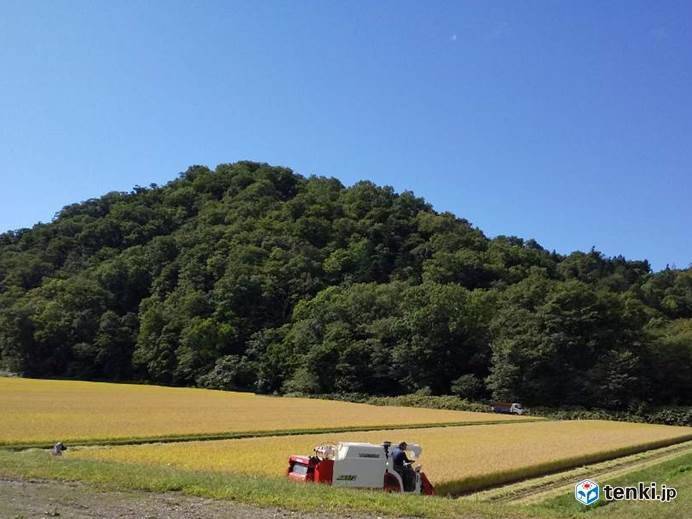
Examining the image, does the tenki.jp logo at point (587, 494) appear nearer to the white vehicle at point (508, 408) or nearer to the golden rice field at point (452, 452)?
the golden rice field at point (452, 452)

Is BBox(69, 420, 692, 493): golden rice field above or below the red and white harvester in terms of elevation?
below

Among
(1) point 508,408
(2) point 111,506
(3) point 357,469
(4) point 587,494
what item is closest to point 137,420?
(3) point 357,469

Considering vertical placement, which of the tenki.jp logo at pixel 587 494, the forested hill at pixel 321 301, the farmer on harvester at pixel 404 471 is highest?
the forested hill at pixel 321 301

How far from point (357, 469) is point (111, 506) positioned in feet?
20.7

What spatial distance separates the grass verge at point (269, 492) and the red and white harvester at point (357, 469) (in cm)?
146

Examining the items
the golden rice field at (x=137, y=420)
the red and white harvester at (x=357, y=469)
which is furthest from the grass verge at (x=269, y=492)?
the golden rice field at (x=137, y=420)

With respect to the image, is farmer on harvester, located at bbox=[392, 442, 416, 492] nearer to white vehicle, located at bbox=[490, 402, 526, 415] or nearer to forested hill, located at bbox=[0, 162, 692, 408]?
white vehicle, located at bbox=[490, 402, 526, 415]

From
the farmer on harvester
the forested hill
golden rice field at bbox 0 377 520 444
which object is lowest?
golden rice field at bbox 0 377 520 444

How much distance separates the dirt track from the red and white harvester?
13.6ft

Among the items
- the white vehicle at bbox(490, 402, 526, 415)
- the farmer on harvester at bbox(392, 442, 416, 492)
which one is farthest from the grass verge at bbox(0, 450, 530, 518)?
the white vehicle at bbox(490, 402, 526, 415)

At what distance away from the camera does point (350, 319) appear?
270ft

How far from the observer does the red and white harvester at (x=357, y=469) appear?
1452 cm

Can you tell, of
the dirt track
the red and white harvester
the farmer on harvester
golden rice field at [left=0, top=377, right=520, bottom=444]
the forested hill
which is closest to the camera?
the dirt track

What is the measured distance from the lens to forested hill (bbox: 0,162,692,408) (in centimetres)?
6550
